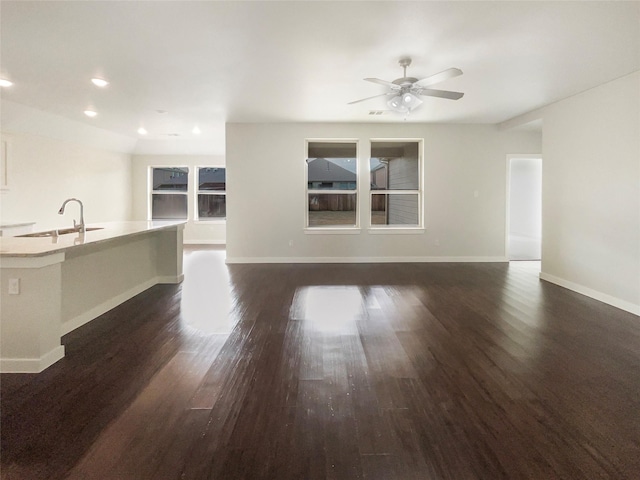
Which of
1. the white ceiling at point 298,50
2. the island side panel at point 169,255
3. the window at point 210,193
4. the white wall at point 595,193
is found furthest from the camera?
the window at point 210,193

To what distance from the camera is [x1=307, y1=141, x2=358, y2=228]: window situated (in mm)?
6922

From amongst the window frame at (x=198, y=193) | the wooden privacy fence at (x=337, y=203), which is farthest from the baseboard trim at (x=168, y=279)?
the window frame at (x=198, y=193)

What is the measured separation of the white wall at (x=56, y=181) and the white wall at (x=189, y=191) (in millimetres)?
523

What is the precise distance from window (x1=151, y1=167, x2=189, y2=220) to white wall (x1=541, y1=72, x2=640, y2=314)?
28.8ft

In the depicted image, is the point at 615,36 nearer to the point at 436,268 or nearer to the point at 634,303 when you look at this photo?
the point at 634,303

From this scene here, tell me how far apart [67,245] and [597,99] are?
5997 millimetres

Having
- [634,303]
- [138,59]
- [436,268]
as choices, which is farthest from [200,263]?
[634,303]

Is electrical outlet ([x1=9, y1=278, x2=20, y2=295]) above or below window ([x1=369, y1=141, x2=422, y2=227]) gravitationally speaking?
below

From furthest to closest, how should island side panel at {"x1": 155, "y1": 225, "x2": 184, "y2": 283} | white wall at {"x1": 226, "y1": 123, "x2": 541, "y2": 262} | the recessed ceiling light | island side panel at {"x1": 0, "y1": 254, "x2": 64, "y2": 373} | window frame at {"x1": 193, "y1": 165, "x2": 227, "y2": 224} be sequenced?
window frame at {"x1": 193, "y1": 165, "x2": 227, "y2": 224}, white wall at {"x1": 226, "y1": 123, "x2": 541, "y2": 262}, island side panel at {"x1": 155, "y1": 225, "x2": 184, "y2": 283}, the recessed ceiling light, island side panel at {"x1": 0, "y1": 254, "x2": 64, "y2": 373}

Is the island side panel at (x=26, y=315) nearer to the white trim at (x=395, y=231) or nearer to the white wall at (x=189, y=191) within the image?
the white trim at (x=395, y=231)

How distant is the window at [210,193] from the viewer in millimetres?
9852

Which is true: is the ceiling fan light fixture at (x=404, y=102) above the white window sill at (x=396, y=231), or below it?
above

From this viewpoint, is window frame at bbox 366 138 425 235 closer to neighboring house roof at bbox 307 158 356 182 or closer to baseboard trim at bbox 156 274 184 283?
neighboring house roof at bbox 307 158 356 182

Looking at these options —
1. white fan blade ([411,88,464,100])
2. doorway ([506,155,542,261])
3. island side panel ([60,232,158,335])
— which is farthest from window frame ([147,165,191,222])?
doorway ([506,155,542,261])
